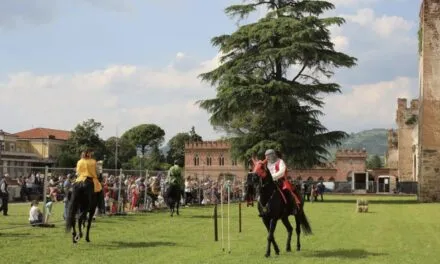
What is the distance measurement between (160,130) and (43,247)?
127 m

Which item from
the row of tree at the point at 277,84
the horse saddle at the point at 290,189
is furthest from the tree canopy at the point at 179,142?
the horse saddle at the point at 290,189

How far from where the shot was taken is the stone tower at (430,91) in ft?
159

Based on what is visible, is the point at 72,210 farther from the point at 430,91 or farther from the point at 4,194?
the point at 430,91

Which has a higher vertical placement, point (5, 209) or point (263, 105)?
point (263, 105)

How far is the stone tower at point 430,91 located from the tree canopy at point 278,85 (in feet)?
19.1

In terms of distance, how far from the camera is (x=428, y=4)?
48656 mm

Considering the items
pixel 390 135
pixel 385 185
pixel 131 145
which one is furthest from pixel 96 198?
pixel 131 145

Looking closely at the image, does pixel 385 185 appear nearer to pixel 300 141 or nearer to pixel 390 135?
pixel 390 135

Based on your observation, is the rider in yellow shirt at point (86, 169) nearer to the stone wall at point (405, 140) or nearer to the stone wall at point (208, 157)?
the stone wall at point (405, 140)

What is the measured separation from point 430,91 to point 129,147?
93523mm

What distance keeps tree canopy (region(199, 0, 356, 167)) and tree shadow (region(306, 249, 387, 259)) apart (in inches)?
1288

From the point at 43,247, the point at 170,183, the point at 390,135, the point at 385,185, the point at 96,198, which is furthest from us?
the point at 390,135

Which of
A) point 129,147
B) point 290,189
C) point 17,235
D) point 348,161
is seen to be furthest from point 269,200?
point 129,147

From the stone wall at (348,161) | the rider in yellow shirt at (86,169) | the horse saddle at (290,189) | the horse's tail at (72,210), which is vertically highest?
the stone wall at (348,161)
